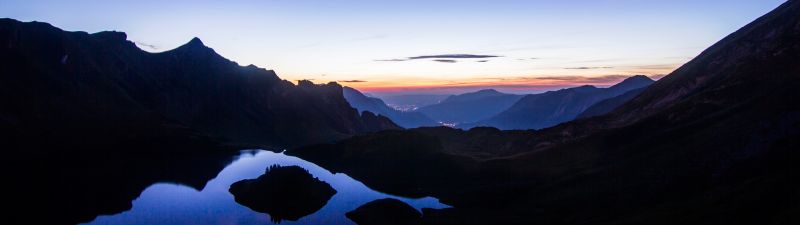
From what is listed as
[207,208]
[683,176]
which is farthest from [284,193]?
[683,176]

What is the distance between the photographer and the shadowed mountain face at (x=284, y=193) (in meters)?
160

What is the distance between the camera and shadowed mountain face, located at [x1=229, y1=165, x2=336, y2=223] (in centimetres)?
16021

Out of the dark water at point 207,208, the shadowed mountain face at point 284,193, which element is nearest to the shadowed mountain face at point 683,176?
the dark water at point 207,208

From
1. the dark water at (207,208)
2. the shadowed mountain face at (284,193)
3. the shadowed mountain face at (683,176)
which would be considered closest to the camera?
the shadowed mountain face at (683,176)

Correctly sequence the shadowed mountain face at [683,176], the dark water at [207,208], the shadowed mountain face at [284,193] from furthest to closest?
the shadowed mountain face at [284,193] → the dark water at [207,208] → the shadowed mountain face at [683,176]

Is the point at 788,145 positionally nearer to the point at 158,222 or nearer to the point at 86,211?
the point at 158,222

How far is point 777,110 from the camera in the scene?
149 metres

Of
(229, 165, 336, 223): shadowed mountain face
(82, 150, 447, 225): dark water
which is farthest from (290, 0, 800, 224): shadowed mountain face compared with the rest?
(229, 165, 336, 223): shadowed mountain face

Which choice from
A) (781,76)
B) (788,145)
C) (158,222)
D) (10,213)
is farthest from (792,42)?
(10,213)

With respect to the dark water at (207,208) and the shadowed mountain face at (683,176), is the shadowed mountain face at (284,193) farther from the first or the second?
the shadowed mountain face at (683,176)

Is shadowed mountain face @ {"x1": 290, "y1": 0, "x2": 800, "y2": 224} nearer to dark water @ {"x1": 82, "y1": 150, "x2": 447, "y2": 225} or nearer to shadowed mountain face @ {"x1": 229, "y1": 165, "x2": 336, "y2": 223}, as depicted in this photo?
dark water @ {"x1": 82, "y1": 150, "x2": 447, "y2": 225}

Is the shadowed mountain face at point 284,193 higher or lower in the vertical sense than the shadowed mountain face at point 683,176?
lower

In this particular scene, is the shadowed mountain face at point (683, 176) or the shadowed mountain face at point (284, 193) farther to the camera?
the shadowed mountain face at point (284, 193)

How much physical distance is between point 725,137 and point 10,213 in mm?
185123
